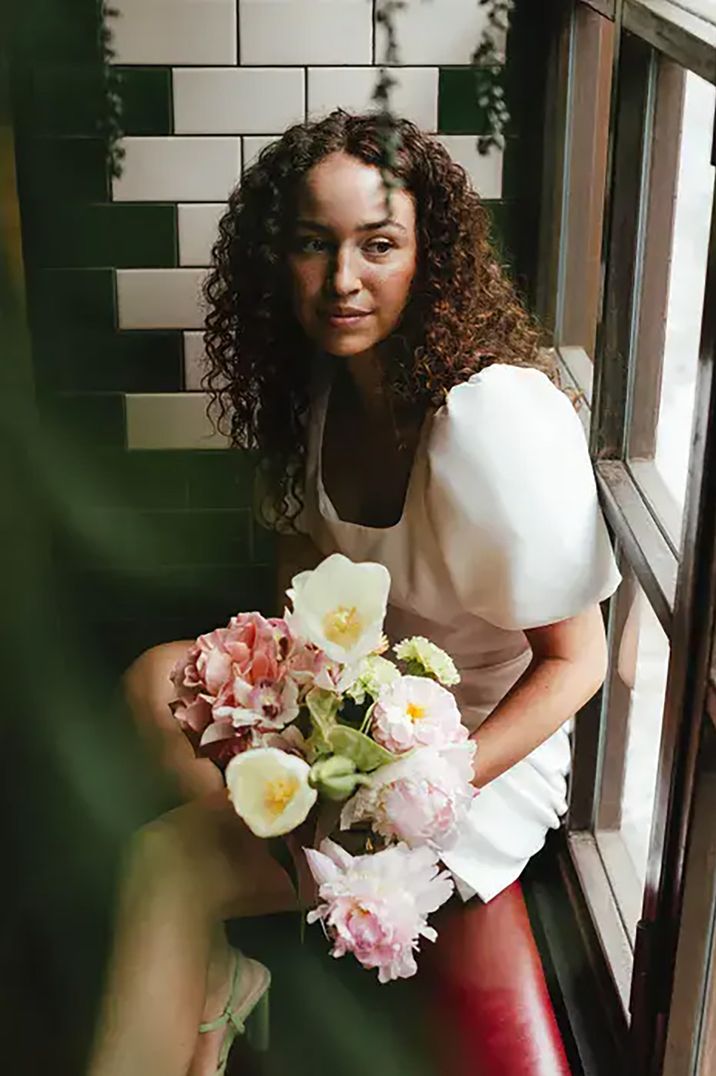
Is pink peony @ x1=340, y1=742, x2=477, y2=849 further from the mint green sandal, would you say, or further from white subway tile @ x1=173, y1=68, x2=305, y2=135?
white subway tile @ x1=173, y1=68, x2=305, y2=135

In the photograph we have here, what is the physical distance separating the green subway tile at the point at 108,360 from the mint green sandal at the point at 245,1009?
376mm

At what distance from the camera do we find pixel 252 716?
0.83 m

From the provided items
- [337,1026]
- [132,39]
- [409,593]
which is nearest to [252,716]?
[409,593]

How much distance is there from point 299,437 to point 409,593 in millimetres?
128

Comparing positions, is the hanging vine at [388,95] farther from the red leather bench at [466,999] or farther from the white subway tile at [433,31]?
the red leather bench at [466,999]

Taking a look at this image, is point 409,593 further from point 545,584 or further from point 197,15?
point 197,15

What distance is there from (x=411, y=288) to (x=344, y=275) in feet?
0.14

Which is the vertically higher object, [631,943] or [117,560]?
[117,560]

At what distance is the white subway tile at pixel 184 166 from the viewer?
0.88 metres

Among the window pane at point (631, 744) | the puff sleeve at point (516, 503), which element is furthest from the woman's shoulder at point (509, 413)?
the window pane at point (631, 744)

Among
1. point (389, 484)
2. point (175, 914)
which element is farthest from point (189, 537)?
point (175, 914)

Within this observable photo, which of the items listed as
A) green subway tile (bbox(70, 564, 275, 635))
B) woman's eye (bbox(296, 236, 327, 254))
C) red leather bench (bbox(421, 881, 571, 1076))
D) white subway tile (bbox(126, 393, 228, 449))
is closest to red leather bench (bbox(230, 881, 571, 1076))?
red leather bench (bbox(421, 881, 571, 1076))

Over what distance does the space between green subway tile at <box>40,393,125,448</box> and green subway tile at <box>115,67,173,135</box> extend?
171 mm

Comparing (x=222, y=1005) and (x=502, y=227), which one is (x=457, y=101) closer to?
(x=502, y=227)
